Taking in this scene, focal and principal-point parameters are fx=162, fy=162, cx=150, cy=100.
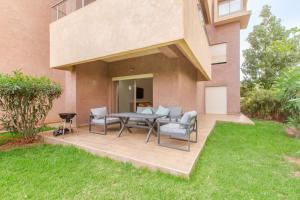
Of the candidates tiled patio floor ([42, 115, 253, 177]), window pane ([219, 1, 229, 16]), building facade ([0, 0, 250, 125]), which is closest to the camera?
tiled patio floor ([42, 115, 253, 177])

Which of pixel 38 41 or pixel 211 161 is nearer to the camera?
pixel 211 161

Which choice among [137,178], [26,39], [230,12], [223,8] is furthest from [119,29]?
[223,8]

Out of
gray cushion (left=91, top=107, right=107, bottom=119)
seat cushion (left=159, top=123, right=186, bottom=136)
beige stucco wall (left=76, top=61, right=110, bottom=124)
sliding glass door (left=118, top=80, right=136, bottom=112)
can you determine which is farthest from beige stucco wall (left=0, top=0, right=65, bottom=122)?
seat cushion (left=159, top=123, right=186, bottom=136)

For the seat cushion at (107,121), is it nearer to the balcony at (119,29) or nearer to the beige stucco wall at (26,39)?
the balcony at (119,29)

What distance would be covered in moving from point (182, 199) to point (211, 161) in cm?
164

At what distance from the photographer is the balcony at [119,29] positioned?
4020 millimetres

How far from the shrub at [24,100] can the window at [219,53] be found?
38.5 ft

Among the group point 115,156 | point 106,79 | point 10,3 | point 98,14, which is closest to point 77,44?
point 98,14

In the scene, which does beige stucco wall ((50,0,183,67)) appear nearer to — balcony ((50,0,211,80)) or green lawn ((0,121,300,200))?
balcony ((50,0,211,80))

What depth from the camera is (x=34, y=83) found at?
522 cm

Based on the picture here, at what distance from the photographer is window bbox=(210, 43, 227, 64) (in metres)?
12.9

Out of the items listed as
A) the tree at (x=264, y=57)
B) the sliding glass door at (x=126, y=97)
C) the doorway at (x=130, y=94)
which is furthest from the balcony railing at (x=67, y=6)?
the tree at (x=264, y=57)

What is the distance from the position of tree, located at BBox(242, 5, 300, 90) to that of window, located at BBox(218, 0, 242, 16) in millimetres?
5321

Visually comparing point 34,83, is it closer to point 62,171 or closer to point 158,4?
point 62,171
